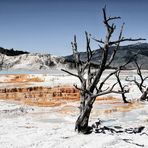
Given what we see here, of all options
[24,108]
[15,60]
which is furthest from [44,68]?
[24,108]

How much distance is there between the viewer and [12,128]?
16062 mm

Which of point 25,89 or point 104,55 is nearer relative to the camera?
point 104,55

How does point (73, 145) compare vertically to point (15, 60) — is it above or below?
below

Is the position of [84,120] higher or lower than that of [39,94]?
lower

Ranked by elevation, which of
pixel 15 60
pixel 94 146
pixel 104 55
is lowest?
pixel 94 146

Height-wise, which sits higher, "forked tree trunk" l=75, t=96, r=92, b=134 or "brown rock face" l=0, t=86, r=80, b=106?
"brown rock face" l=0, t=86, r=80, b=106

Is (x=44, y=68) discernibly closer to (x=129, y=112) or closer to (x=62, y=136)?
(x=129, y=112)

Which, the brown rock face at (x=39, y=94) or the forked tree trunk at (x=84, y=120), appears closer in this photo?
the forked tree trunk at (x=84, y=120)

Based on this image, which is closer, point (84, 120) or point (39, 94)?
point (84, 120)

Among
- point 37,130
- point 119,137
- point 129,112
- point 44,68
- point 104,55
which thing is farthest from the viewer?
point 44,68

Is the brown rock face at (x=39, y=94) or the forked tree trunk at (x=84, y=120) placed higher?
the brown rock face at (x=39, y=94)

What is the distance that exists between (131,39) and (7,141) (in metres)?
5.69

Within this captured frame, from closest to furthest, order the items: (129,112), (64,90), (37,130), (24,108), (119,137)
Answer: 1. (119,137)
2. (37,130)
3. (129,112)
4. (24,108)
5. (64,90)

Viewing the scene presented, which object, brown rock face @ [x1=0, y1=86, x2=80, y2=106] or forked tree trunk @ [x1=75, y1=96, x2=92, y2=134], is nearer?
forked tree trunk @ [x1=75, y1=96, x2=92, y2=134]
